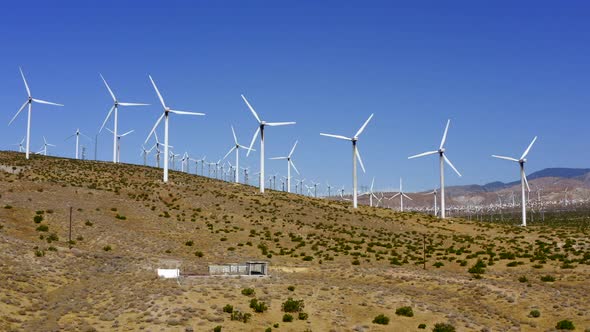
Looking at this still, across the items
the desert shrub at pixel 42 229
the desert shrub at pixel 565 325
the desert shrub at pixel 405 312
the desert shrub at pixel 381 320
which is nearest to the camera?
the desert shrub at pixel 565 325

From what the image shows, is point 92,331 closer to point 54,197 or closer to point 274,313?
point 274,313

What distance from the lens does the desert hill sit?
49.3 meters

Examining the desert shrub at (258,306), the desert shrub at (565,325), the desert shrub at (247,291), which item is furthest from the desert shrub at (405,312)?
the desert shrub at (247,291)

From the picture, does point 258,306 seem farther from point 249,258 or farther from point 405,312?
point 249,258

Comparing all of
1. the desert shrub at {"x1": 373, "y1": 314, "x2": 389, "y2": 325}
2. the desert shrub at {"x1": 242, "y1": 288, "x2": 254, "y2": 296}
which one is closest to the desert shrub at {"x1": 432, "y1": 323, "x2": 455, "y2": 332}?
Result: the desert shrub at {"x1": 373, "y1": 314, "x2": 389, "y2": 325}

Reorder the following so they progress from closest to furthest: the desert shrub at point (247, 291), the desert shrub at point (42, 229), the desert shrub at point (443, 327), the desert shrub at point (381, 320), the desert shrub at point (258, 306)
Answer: the desert shrub at point (443, 327), the desert shrub at point (381, 320), the desert shrub at point (258, 306), the desert shrub at point (247, 291), the desert shrub at point (42, 229)

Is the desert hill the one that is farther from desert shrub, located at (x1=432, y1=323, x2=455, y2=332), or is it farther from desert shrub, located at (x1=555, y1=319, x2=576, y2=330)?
desert shrub, located at (x1=432, y1=323, x2=455, y2=332)

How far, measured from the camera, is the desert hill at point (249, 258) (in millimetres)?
49344

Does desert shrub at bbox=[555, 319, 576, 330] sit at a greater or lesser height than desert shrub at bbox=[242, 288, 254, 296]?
lesser

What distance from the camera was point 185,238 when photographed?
294 ft

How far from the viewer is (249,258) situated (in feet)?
265

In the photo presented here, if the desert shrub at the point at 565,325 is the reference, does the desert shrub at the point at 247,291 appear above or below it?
above

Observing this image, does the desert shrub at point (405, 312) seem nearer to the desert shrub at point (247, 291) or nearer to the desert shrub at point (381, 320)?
the desert shrub at point (381, 320)

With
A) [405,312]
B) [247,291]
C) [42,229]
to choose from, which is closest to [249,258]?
[247,291]
